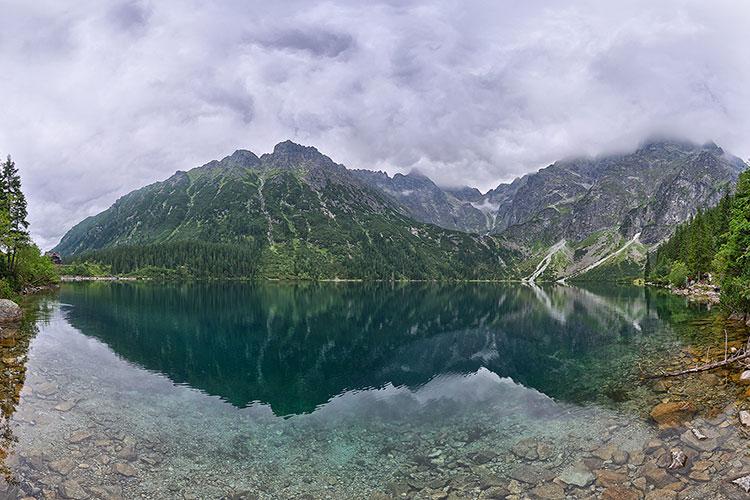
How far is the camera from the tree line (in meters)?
40.6

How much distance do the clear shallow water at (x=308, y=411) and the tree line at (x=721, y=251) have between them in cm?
955

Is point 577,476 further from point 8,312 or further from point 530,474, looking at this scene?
point 8,312

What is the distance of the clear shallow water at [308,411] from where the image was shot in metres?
20.9

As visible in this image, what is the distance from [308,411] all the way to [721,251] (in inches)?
1665

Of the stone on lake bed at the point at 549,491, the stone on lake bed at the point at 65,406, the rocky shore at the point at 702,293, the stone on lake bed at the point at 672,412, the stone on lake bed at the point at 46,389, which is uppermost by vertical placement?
the rocky shore at the point at 702,293

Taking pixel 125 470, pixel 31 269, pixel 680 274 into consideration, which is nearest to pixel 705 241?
pixel 680 274

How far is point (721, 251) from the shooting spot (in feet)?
143

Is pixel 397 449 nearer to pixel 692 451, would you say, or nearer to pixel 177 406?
pixel 692 451

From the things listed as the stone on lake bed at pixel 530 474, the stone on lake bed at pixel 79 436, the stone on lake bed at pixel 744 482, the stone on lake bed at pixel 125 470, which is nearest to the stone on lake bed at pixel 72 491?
the stone on lake bed at pixel 125 470

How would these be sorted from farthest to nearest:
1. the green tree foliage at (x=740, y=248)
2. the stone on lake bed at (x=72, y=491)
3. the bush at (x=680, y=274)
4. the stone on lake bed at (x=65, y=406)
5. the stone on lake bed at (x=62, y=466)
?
the bush at (x=680, y=274) < the green tree foliage at (x=740, y=248) < the stone on lake bed at (x=65, y=406) < the stone on lake bed at (x=62, y=466) < the stone on lake bed at (x=72, y=491)

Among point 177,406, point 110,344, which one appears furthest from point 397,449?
point 110,344

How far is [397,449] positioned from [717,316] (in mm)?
62594

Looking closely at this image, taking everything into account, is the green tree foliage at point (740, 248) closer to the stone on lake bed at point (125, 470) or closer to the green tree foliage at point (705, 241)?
the stone on lake bed at point (125, 470)

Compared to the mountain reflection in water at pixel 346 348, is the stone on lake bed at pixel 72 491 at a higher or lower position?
higher
